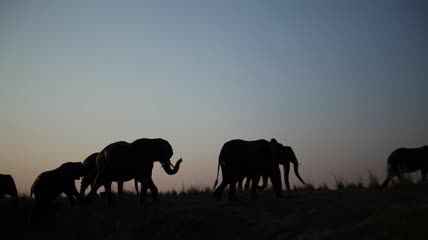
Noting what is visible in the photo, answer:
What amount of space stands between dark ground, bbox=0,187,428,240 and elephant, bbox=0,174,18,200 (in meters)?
0.66

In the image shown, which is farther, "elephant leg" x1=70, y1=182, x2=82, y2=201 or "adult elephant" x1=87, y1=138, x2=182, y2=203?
"elephant leg" x1=70, y1=182, x2=82, y2=201

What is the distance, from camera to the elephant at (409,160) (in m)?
20.4

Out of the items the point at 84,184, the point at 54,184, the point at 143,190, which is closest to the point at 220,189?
the point at 143,190

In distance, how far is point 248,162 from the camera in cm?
1620

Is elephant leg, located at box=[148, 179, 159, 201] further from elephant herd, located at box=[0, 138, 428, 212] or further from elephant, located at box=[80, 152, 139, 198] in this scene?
elephant, located at box=[80, 152, 139, 198]

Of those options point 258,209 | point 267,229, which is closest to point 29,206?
point 258,209

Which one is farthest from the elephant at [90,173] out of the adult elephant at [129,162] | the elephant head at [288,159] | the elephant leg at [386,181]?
the elephant leg at [386,181]

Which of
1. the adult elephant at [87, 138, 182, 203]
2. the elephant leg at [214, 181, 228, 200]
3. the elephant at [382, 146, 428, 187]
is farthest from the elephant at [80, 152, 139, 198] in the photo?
the elephant at [382, 146, 428, 187]

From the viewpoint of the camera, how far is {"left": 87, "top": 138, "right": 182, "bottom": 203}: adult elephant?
16.7 meters

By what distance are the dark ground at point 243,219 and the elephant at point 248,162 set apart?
128 cm

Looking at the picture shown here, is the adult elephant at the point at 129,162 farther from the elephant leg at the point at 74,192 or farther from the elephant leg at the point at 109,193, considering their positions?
the elephant leg at the point at 74,192

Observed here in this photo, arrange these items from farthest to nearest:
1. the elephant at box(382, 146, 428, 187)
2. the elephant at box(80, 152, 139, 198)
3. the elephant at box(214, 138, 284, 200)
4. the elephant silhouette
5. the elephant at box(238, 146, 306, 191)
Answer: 1. the elephant at box(382, 146, 428, 187)
2. the elephant at box(238, 146, 306, 191)
3. the elephant at box(80, 152, 139, 198)
4. the elephant silhouette
5. the elephant at box(214, 138, 284, 200)

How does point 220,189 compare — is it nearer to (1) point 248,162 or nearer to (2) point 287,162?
(1) point 248,162

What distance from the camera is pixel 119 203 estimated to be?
16.8 metres
